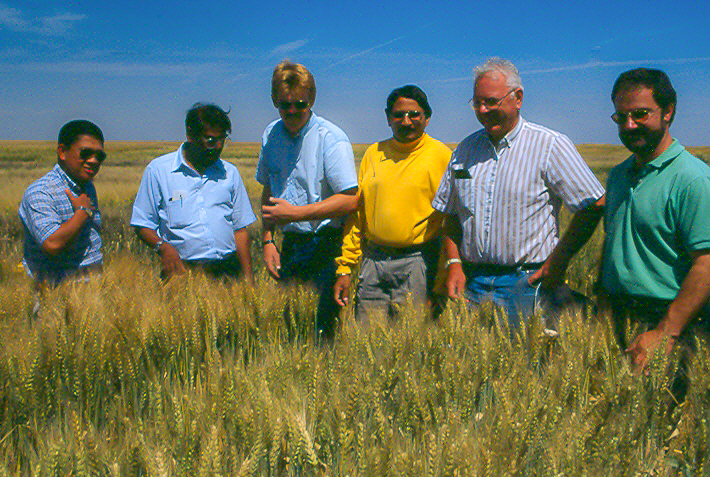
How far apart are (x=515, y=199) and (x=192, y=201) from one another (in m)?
1.66

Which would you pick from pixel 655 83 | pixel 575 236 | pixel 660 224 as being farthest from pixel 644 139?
pixel 575 236

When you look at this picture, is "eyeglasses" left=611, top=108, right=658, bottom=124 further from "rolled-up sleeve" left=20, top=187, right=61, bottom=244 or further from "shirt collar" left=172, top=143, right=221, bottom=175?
"rolled-up sleeve" left=20, top=187, right=61, bottom=244

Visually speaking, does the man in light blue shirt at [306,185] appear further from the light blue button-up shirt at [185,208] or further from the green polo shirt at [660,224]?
the green polo shirt at [660,224]

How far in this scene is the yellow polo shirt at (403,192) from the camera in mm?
2875

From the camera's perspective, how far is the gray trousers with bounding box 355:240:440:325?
2957 millimetres

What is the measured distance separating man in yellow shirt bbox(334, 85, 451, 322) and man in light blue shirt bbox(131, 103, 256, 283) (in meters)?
0.65

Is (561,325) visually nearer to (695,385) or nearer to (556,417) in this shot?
(695,385)

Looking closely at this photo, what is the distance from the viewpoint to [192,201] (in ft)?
9.69

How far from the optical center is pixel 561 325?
189 cm

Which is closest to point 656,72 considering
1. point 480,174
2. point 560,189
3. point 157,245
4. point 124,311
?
point 560,189

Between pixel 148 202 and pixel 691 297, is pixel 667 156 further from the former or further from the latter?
pixel 148 202

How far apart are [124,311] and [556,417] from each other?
1.48m

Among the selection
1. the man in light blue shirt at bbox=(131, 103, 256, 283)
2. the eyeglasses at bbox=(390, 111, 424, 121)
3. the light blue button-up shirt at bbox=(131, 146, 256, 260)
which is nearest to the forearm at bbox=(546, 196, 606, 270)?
the eyeglasses at bbox=(390, 111, 424, 121)

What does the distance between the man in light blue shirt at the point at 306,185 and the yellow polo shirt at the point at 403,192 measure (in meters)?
0.13
